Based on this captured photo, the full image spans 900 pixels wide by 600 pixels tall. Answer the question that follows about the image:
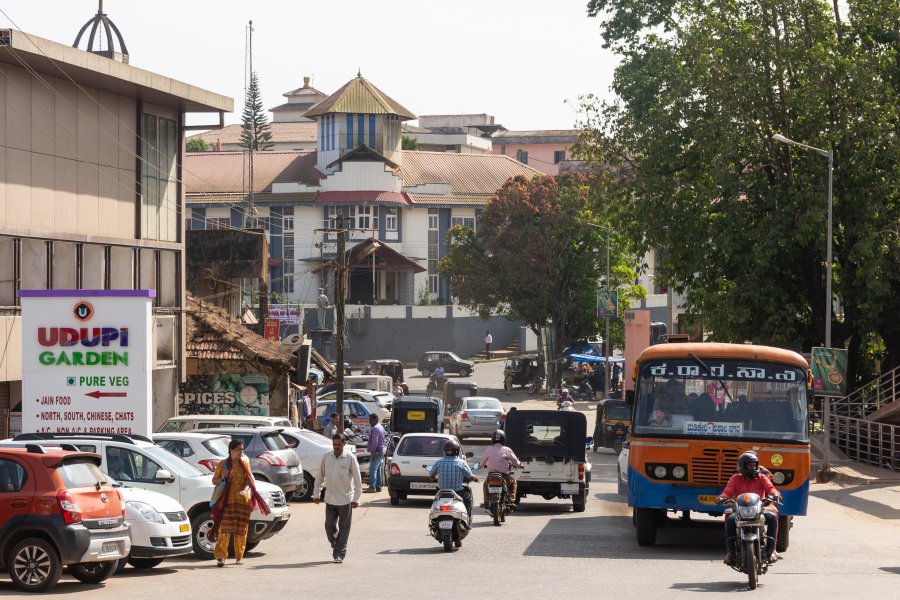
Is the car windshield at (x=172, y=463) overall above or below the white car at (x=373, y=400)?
above

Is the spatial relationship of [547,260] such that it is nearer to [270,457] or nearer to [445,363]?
[445,363]

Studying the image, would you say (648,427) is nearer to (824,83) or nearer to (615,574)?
(615,574)

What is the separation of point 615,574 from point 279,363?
2548 centimetres

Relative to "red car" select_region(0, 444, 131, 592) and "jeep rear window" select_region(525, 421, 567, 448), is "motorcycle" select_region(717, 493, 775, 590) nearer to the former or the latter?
"red car" select_region(0, 444, 131, 592)

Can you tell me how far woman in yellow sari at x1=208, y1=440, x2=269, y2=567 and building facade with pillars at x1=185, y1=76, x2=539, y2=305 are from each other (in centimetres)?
7099

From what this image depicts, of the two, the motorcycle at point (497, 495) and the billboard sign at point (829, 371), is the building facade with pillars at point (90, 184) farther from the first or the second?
the billboard sign at point (829, 371)

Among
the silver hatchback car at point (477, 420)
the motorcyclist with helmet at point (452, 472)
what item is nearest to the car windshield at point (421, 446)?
the motorcyclist with helmet at point (452, 472)

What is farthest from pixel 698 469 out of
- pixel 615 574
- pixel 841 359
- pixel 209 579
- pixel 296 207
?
pixel 296 207

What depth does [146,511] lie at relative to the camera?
653 inches

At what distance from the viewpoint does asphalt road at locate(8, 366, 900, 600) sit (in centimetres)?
1491

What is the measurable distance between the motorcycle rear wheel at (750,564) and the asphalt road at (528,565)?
0.13 meters

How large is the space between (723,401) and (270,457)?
8.66 m

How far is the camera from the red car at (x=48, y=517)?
14.6 meters

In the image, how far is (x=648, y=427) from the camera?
19297mm
